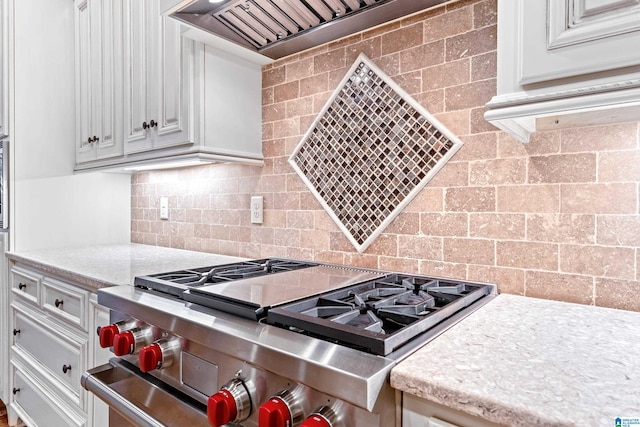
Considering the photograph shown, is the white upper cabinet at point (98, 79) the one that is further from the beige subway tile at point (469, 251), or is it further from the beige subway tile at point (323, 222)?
the beige subway tile at point (469, 251)

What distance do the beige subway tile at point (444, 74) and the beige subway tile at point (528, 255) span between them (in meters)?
0.54

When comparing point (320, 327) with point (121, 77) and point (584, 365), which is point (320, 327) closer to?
point (584, 365)

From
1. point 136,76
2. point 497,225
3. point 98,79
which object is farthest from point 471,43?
point 98,79

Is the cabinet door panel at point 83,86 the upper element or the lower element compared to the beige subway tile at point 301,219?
upper

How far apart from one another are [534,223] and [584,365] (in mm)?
560

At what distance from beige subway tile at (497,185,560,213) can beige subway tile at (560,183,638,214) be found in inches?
0.9

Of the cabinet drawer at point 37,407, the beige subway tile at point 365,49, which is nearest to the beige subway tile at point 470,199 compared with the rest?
the beige subway tile at point 365,49

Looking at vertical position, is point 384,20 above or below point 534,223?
above

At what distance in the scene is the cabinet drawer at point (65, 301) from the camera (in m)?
1.57

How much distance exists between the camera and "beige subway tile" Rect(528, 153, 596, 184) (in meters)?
1.05

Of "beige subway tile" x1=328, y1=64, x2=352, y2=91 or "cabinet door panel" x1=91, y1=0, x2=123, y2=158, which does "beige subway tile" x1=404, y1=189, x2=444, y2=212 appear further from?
"cabinet door panel" x1=91, y1=0, x2=123, y2=158

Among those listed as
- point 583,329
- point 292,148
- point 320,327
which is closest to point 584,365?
point 583,329

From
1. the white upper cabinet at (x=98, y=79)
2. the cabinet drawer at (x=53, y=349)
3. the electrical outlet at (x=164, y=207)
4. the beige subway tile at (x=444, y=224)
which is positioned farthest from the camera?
the electrical outlet at (x=164, y=207)

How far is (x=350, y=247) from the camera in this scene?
1535mm
